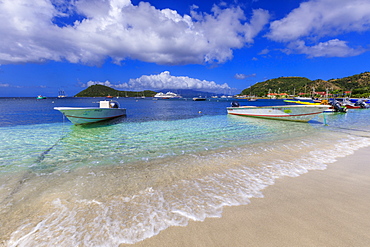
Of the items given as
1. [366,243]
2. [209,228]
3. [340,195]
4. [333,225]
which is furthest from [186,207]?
[340,195]

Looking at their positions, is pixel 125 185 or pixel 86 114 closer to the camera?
pixel 125 185

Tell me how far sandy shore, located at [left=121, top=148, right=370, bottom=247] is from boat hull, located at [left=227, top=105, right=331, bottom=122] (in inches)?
629

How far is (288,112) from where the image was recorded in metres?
19.4

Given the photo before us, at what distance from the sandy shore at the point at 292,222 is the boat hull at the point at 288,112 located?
52.4 feet

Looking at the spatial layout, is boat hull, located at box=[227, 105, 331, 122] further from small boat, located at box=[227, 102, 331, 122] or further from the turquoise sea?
the turquoise sea

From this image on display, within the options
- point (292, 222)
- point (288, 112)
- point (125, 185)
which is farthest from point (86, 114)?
point (288, 112)

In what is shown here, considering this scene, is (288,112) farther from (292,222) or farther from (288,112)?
(292,222)

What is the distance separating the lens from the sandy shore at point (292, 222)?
258 centimetres

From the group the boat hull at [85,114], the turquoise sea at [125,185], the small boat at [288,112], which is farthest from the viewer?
the small boat at [288,112]

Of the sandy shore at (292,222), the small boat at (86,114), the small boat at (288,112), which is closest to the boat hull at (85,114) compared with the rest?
the small boat at (86,114)

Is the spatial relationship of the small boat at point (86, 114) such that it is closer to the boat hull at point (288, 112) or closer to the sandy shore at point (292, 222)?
the sandy shore at point (292, 222)

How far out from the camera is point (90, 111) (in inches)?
669

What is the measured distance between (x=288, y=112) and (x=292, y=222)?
1930cm

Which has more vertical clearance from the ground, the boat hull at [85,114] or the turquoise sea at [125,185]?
the boat hull at [85,114]
